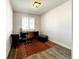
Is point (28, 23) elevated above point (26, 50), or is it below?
above

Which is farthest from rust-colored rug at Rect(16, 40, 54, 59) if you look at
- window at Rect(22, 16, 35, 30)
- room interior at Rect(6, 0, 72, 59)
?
window at Rect(22, 16, 35, 30)

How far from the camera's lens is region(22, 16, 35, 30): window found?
20.6ft

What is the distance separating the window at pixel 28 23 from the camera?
6268mm

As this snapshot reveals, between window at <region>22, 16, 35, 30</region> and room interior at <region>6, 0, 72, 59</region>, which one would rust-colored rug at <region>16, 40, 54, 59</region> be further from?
window at <region>22, 16, 35, 30</region>

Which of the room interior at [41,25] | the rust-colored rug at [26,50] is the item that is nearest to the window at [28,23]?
the room interior at [41,25]

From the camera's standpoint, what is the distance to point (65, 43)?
11.9 ft

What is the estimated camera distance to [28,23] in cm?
652

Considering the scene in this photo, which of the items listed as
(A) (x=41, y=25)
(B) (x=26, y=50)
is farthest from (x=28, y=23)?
(B) (x=26, y=50)

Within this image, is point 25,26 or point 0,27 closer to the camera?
point 0,27

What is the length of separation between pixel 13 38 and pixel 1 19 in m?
3.27

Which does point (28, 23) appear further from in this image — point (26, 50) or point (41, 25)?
point (26, 50)

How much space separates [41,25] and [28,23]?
60.0 inches
